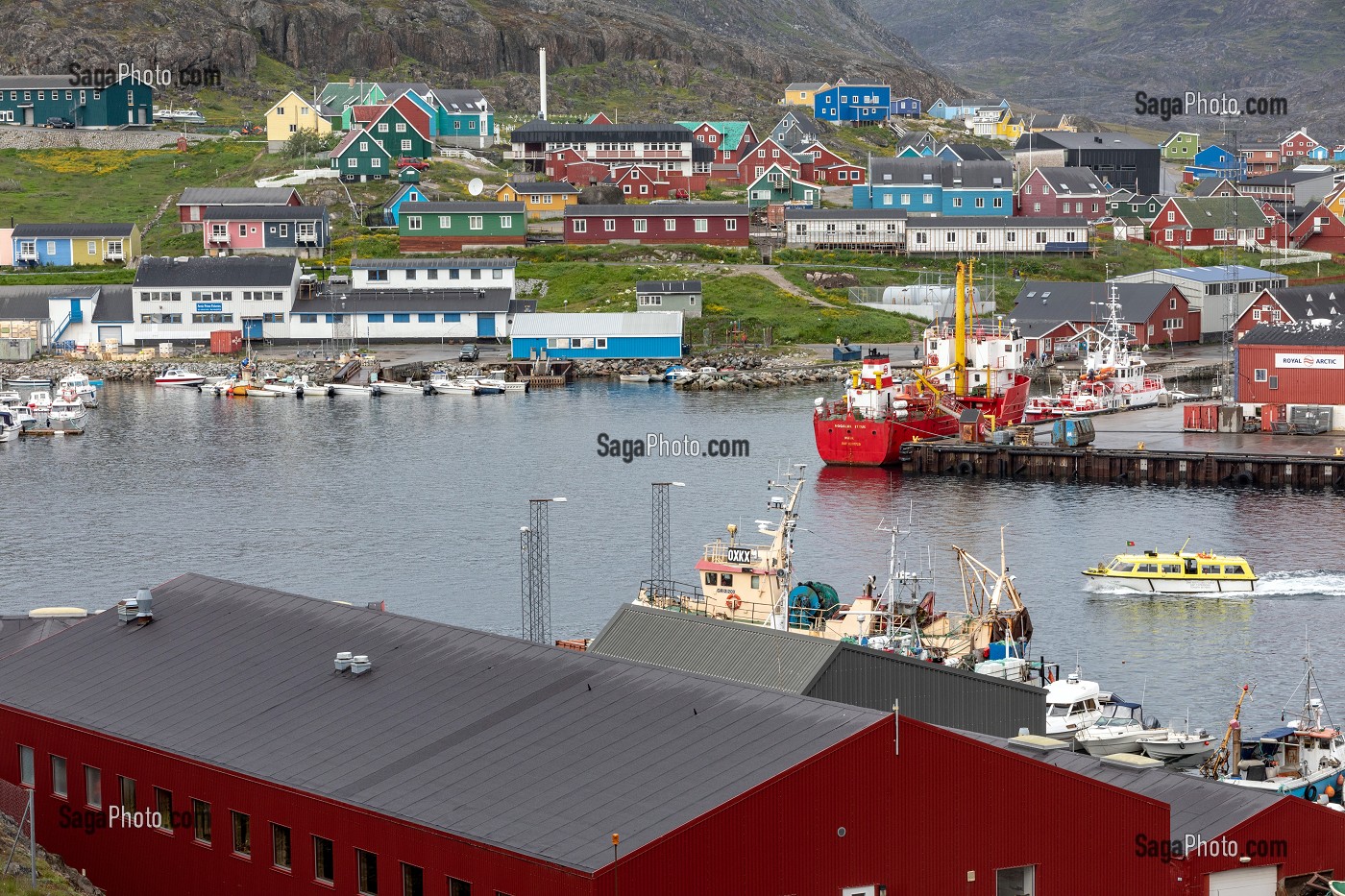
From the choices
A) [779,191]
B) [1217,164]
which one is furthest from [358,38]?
[1217,164]

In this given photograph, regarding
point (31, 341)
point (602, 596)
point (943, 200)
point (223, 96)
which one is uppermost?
point (223, 96)

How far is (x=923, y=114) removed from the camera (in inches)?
6580

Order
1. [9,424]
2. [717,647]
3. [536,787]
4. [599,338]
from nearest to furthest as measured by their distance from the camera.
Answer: [536,787], [717,647], [9,424], [599,338]

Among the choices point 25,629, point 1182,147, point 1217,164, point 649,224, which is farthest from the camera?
point 1182,147

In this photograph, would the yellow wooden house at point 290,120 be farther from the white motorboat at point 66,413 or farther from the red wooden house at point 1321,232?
the red wooden house at point 1321,232

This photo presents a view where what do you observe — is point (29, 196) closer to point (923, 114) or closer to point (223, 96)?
point (223, 96)

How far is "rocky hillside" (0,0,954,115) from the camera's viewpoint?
470 ft

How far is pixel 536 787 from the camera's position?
22484mm

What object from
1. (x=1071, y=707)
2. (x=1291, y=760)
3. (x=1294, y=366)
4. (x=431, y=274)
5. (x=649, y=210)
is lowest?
(x=1291, y=760)

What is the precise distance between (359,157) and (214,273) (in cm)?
2126

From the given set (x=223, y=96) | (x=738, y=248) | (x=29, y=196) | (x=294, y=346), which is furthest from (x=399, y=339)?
(x=223, y=96)

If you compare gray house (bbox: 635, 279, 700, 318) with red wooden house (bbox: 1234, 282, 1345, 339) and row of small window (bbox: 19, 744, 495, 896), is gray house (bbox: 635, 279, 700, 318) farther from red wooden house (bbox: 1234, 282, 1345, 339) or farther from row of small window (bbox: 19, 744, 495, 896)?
row of small window (bbox: 19, 744, 495, 896)

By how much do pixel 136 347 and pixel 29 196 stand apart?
24303mm

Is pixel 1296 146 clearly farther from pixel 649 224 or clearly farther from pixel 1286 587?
pixel 1286 587
